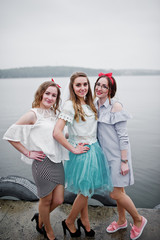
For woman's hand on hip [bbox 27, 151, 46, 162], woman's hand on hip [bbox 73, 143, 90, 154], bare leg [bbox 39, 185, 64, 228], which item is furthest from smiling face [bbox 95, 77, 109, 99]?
bare leg [bbox 39, 185, 64, 228]

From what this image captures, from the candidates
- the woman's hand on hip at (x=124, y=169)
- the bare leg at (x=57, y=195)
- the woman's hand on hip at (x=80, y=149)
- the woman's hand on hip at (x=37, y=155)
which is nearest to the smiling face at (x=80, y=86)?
the woman's hand on hip at (x=80, y=149)

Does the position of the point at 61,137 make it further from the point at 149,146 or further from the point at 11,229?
the point at 149,146

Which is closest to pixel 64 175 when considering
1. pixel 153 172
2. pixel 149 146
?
pixel 153 172

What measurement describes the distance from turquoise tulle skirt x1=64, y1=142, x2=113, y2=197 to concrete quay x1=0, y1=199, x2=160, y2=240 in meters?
0.61

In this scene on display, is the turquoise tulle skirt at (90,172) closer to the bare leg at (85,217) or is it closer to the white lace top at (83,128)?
the white lace top at (83,128)

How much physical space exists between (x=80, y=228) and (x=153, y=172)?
13.5 feet

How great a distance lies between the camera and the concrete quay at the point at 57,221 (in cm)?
224

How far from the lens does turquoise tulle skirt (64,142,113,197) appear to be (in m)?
2.00

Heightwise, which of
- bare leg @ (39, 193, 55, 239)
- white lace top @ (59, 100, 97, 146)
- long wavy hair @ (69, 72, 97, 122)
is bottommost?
bare leg @ (39, 193, 55, 239)

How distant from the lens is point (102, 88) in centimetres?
213

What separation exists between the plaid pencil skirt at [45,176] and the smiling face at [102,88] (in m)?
0.93

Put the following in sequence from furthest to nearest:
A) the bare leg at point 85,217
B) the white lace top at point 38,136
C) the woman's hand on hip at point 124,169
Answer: the bare leg at point 85,217 < the woman's hand on hip at point 124,169 < the white lace top at point 38,136

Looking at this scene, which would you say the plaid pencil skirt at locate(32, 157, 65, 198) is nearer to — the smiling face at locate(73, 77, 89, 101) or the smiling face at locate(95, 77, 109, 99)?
the smiling face at locate(73, 77, 89, 101)

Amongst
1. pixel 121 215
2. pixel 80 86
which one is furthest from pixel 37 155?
pixel 121 215
